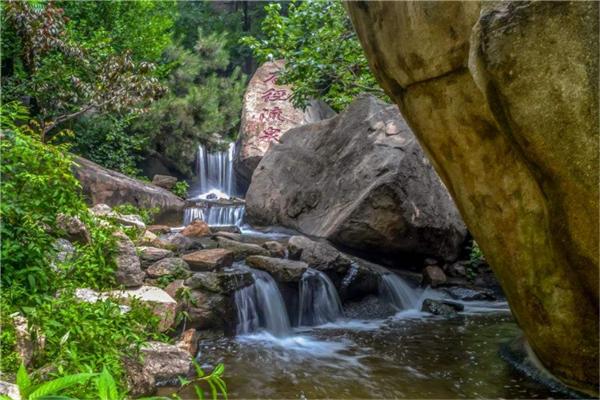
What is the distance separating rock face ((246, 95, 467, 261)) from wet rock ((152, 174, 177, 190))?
13.1ft

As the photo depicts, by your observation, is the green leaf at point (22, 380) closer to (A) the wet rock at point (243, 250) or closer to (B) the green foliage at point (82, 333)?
(B) the green foliage at point (82, 333)

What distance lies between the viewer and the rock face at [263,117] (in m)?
15.3

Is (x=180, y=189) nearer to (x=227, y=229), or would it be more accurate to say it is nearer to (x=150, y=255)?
(x=227, y=229)

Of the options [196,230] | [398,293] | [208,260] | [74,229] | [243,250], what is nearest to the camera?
[74,229]

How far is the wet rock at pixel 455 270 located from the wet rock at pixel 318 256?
2194 mm

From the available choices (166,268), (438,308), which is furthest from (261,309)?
(438,308)

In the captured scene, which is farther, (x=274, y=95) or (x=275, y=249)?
(x=274, y=95)

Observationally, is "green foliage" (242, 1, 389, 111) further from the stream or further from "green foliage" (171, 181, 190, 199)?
"green foliage" (171, 181, 190, 199)

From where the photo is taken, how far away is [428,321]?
23.5 ft

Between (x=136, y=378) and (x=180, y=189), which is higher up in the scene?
(x=180, y=189)

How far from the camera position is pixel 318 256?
7.80 meters

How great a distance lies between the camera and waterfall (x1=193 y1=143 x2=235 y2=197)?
1648cm

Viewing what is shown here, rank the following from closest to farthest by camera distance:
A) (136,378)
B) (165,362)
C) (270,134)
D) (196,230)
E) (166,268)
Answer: (136,378)
(165,362)
(166,268)
(196,230)
(270,134)

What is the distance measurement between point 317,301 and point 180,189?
8.39m
